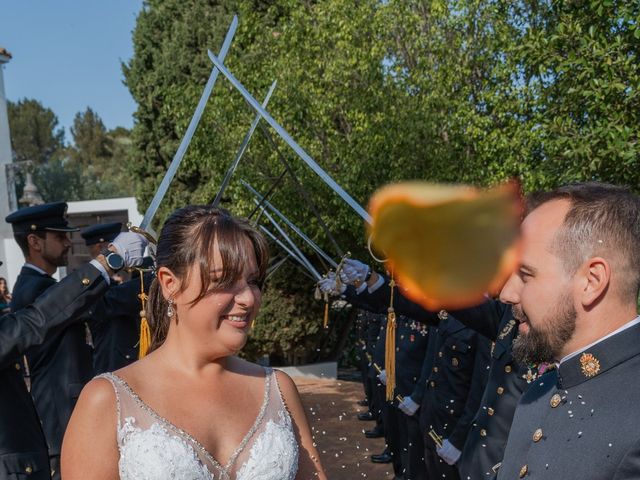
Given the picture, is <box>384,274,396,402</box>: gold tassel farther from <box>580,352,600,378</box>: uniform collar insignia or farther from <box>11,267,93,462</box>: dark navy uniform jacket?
<box>580,352,600,378</box>: uniform collar insignia

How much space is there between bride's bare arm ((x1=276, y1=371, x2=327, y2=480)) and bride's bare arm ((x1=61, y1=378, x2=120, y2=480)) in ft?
1.98

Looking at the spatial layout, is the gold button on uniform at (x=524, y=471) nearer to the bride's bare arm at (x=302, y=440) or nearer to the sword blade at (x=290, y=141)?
the bride's bare arm at (x=302, y=440)

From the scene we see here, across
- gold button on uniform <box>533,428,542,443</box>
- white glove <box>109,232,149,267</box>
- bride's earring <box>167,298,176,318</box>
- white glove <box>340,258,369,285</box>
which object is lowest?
gold button on uniform <box>533,428,542,443</box>

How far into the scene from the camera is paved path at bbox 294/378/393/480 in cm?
782


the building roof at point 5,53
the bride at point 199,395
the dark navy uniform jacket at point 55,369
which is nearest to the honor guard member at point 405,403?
the dark navy uniform jacket at point 55,369

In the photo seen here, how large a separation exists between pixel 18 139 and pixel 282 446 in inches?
1958

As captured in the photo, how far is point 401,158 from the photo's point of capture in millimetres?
9789

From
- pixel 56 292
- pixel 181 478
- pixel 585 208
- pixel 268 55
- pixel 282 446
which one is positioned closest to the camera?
pixel 585 208

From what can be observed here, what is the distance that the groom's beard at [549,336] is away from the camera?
6.29 ft

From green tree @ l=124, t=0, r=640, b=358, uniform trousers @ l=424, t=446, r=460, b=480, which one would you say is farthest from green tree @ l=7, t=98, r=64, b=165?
uniform trousers @ l=424, t=446, r=460, b=480

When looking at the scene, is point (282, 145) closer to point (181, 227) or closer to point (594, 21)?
point (594, 21)

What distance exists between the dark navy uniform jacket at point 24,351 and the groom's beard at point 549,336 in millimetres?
2258

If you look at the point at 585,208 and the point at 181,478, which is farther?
the point at 181,478

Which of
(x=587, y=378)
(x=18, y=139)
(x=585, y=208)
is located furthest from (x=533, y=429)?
(x=18, y=139)
